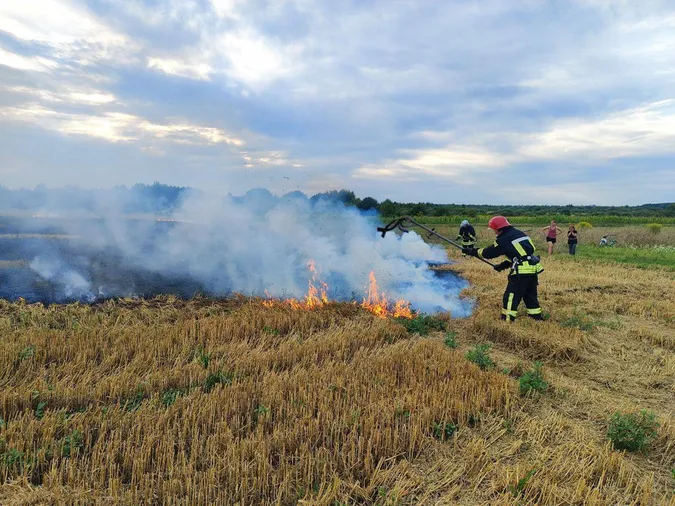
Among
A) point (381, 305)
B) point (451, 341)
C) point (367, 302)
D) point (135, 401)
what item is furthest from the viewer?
point (367, 302)

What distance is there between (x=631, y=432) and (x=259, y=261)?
34.9ft

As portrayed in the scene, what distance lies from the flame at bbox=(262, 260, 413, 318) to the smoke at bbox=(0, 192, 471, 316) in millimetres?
269

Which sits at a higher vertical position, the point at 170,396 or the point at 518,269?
the point at 518,269

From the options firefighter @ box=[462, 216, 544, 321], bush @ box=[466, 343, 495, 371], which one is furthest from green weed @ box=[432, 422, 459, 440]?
firefighter @ box=[462, 216, 544, 321]

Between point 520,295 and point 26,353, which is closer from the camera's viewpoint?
point 26,353

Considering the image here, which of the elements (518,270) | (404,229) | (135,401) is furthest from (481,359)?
(404,229)

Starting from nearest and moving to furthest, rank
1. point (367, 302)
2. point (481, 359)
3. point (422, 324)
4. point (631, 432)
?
point (631, 432) < point (481, 359) < point (422, 324) < point (367, 302)

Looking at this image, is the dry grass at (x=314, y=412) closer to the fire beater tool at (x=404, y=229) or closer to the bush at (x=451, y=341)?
the bush at (x=451, y=341)

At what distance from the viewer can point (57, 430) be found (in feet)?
12.5

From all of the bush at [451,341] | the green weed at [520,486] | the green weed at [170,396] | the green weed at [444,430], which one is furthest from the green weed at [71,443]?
the bush at [451,341]

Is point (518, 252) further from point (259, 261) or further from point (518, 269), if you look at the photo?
point (259, 261)

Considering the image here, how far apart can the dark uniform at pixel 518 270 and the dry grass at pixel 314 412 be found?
0.58 m

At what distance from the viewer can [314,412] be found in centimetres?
441

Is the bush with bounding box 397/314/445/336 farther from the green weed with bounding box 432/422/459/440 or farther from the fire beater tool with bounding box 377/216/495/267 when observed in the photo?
the green weed with bounding box 432/422/459/440
